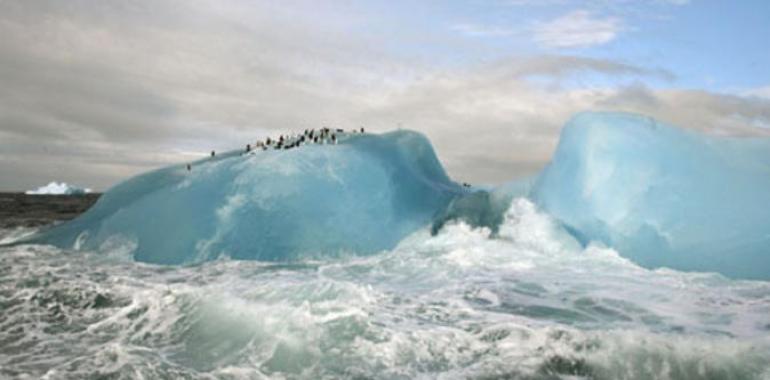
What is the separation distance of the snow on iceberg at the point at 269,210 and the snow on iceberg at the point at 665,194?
3682 mm

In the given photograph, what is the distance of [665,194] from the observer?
11.2m

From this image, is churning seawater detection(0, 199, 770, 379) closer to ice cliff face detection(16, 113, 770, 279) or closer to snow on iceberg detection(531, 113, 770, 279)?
snow on iceberg detection(531, 113, 770, 279)

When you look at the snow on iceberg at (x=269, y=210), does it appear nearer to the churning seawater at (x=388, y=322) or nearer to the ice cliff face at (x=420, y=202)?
the ice cliff face at (x=420, y=202)

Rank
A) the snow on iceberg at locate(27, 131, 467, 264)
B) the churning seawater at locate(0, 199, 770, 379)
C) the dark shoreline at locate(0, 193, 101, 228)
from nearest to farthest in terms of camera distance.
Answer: the churning seawater at locate(0, 199, 770, 379)
the snow on iceberg at locate(27, 131, 467, 264)
the dark shoreline at locate(0, 193, 101, 228)

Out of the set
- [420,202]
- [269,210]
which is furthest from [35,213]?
[420,202]

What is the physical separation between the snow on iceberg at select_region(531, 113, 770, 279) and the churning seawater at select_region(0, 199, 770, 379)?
0.63 metres

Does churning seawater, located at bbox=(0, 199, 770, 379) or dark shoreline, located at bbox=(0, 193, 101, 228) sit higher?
dark shoreline, located at bbox=(0, 193, 101, 228)

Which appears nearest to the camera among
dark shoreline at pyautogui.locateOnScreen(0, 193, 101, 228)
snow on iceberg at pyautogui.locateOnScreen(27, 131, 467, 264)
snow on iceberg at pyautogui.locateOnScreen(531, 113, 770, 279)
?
snow on iceberg at pyautogui.locateOnScreen(531, 113, 770, 279)

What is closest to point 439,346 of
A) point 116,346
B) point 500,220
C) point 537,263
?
point 116,346

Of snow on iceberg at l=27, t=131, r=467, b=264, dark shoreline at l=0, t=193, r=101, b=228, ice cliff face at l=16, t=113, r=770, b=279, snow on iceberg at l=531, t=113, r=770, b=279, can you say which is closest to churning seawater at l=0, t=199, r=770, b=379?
snow on iceberg at l=531, t=113, r=770, b=279

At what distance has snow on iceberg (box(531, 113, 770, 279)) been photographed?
10500 millimetres

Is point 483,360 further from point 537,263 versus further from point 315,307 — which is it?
point 537,263

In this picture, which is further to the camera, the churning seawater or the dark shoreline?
the dark shoreline

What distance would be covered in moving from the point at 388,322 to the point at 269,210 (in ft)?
22.6
